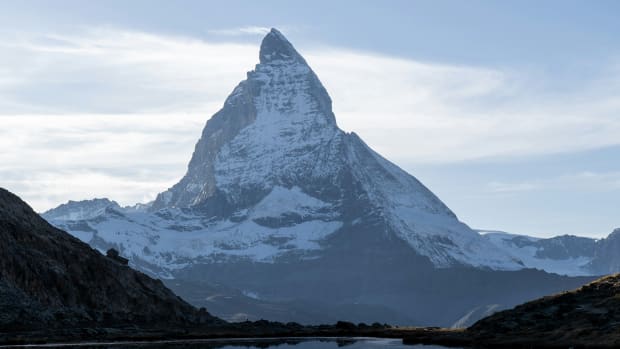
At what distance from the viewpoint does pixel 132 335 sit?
7510 inches

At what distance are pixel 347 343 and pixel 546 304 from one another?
29642 millimetres

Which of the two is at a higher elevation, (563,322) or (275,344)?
(563,322)

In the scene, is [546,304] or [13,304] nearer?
[546,304]

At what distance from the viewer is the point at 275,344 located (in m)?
180

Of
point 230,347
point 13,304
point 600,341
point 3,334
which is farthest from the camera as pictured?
point 13,304

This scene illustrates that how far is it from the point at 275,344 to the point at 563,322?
146 feet

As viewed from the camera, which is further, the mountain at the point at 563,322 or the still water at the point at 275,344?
the still water at the point at 275,344

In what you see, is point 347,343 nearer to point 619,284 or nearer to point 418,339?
point 418,339

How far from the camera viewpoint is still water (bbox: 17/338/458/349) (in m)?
166

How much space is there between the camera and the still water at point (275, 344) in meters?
166

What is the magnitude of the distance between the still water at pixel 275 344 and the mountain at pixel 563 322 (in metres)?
10.8

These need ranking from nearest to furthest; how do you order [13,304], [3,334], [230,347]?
[230,347], [3,334], [13,304]

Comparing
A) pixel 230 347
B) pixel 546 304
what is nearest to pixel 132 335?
pixel 230 347

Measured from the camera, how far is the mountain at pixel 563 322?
144375 millimetres
